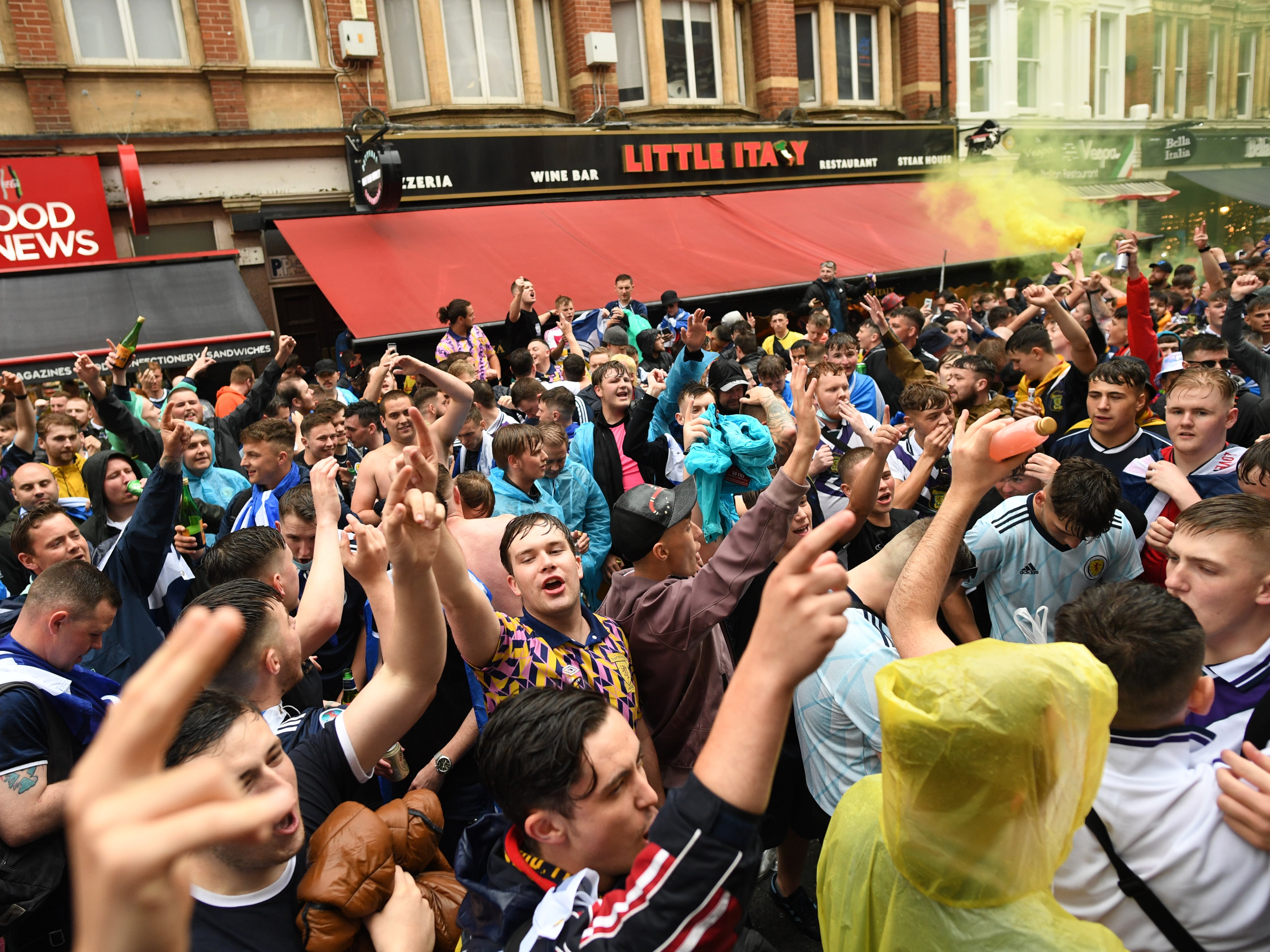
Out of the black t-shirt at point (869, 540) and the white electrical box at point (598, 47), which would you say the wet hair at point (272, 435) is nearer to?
the black t-shirt at point (869, 540)

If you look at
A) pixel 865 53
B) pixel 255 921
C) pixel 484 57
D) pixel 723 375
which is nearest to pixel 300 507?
pixel 255 921

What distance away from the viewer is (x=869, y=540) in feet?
13.0

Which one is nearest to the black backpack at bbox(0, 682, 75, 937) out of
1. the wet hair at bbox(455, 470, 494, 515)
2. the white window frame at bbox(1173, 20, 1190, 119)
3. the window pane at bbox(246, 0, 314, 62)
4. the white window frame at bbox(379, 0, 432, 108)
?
the wet hair at bbox(455, 470, 494, 515)

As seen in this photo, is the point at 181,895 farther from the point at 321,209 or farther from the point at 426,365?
the point at 321,209

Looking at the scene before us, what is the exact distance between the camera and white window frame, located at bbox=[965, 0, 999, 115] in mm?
18609

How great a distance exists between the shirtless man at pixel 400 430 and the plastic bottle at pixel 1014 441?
2033 mm

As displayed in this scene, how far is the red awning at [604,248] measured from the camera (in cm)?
1166

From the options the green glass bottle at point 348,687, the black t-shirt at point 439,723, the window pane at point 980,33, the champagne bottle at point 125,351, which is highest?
the window pane at point 980,33

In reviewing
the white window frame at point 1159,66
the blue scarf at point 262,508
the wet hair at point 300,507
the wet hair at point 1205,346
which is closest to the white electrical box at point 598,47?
the wet hair at point 1205,346

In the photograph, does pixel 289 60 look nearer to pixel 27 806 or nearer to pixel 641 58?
pixel 641 58

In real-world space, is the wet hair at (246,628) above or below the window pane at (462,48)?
below

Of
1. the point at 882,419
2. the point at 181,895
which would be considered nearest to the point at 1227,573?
the point at 181,895

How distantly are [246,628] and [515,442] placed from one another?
2.34m

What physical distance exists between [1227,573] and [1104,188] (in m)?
23.3
